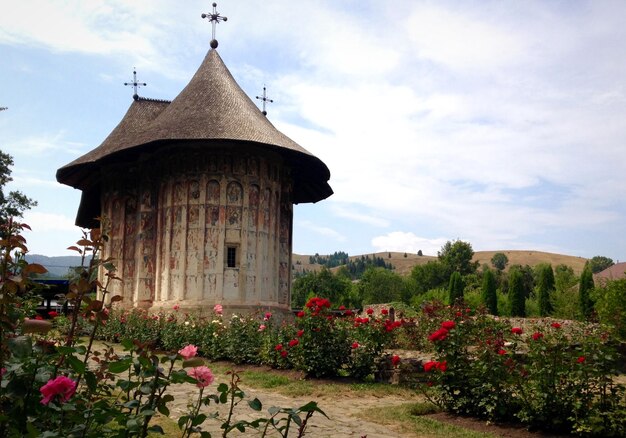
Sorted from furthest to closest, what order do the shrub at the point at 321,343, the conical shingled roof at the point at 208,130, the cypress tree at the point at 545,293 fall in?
the cypress tree at the point at 545,293, the conical shingled roof at the point at 208,130, the shrub at the point at 321,343

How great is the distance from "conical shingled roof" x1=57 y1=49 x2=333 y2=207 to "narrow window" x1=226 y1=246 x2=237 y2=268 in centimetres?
308

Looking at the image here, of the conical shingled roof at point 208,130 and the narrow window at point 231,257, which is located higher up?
the conical shingled roof at point 208,130

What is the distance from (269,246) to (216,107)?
450 cm

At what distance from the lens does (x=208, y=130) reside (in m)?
17.0

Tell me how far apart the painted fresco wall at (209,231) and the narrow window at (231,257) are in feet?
0.16

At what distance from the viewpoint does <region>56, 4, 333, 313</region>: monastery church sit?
17422 mm

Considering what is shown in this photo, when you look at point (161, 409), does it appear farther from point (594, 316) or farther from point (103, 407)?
point (594, 316)

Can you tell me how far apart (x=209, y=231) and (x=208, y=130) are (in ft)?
9.50

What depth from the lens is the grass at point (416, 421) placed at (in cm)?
622

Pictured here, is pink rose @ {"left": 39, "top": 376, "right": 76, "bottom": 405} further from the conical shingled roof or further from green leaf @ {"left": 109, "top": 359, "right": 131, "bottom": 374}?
the conical shingled roof

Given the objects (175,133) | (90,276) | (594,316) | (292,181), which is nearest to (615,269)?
(292,181)

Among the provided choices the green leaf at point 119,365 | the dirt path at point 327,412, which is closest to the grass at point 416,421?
the dirt path at point 327,412

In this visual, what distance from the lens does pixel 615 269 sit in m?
62.8

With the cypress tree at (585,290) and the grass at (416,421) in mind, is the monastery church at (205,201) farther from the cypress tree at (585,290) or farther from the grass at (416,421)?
the cypress tree at (585,290)
